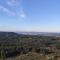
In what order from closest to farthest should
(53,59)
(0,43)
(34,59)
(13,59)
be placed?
(53,59), (34,59), (13,59), (0,43)

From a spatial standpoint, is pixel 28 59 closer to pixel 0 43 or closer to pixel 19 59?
pixel 19 59

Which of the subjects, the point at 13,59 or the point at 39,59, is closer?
the point at 39,59

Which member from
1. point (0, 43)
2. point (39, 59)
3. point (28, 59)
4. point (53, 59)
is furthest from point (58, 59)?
point (0, 43)

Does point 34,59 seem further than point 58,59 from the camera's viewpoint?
Yes

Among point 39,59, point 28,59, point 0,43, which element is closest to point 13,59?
point 28,59

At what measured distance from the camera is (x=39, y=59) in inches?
406

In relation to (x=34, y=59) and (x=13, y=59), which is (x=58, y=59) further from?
(x=13, y=59)

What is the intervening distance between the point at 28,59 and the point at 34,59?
42 cm

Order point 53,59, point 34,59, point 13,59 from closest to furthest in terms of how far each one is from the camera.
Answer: point 53,59
point 34,59
point 13,59

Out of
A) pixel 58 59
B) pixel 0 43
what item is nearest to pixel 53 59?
pixel 58 59

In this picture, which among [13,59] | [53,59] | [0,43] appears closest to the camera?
[53,59]

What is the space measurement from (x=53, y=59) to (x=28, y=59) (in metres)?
1.92

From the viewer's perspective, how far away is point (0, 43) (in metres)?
18.2

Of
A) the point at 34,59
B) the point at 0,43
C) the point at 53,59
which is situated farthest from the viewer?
the point at 0,43
